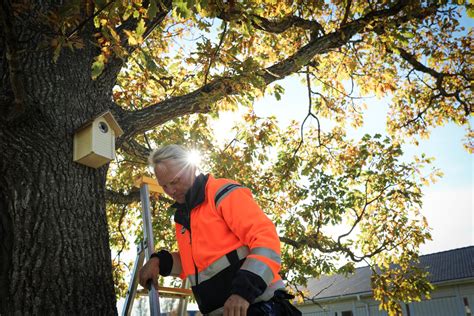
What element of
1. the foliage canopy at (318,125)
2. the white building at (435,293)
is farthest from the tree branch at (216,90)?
the white building at (435,293)

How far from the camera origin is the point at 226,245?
7.76 ft

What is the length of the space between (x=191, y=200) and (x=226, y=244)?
40cm

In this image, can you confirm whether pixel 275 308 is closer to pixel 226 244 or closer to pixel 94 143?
pixel 226 244

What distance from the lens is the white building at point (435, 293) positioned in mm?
18797

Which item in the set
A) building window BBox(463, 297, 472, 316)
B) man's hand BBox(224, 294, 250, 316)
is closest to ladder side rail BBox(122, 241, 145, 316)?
man's hand BBox(224, 294, 250, 316)

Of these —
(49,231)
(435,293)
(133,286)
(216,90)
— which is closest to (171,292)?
(133,286)

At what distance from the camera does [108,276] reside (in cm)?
281

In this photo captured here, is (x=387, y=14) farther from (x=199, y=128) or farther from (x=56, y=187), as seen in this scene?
Result: (x=56, y=187)

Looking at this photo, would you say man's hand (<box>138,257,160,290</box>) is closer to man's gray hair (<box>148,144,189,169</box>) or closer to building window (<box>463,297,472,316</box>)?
man's gray hair (<box>148,144,189,169</box>)

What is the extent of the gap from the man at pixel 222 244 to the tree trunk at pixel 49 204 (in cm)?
45

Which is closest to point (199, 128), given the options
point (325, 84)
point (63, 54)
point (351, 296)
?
point (325, 84)

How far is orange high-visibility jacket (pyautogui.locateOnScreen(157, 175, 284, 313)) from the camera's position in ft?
6.84

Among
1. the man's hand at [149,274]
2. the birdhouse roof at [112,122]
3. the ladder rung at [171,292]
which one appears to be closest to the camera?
the man's hand at [149,274]

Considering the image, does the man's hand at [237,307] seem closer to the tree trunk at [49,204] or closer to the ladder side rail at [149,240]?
the ladder side rail at [149,240]
